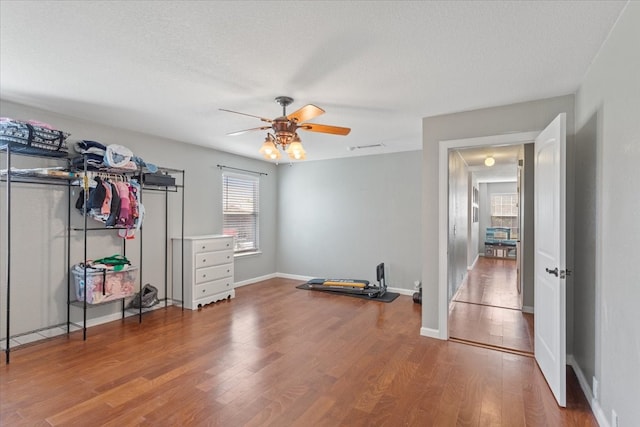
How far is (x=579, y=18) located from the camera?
1.77 metres

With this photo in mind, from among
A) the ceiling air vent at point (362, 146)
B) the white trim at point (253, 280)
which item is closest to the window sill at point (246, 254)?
the white trim at point (253, 280)

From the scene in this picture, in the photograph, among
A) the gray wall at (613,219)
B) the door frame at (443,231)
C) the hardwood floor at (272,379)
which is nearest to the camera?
the gray wall at (613,219)

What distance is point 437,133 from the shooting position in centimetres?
350

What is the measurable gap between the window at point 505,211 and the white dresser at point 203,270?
9.06m

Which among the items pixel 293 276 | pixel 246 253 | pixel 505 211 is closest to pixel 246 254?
pixel 246 253

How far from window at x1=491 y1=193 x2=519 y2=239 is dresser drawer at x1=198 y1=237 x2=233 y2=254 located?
9.02m

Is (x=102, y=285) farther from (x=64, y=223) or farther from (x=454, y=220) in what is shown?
(x=454, y=220)

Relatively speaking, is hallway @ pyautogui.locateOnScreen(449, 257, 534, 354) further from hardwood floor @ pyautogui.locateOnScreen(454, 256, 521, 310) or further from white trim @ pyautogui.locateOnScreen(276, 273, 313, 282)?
white trim @ pyautogui.locateOnScreen(276, 273, 313, 282)

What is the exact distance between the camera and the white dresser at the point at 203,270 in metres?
4.51

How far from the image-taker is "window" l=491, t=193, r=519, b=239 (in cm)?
1022

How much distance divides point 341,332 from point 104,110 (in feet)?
11.5

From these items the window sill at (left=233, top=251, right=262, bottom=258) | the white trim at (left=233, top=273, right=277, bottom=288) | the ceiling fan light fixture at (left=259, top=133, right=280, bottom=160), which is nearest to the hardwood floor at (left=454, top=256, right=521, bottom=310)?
the white trim at (left=233, top=273, right=277, bottom=288)

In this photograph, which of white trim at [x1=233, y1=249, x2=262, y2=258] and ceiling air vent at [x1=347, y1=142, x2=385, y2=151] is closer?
ceiling air vent at [x1=347, y1=142, x2=385, y2=151]

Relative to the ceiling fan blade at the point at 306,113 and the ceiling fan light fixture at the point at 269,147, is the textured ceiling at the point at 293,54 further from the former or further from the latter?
the ceiling fan light fixture at the point at 269,147
